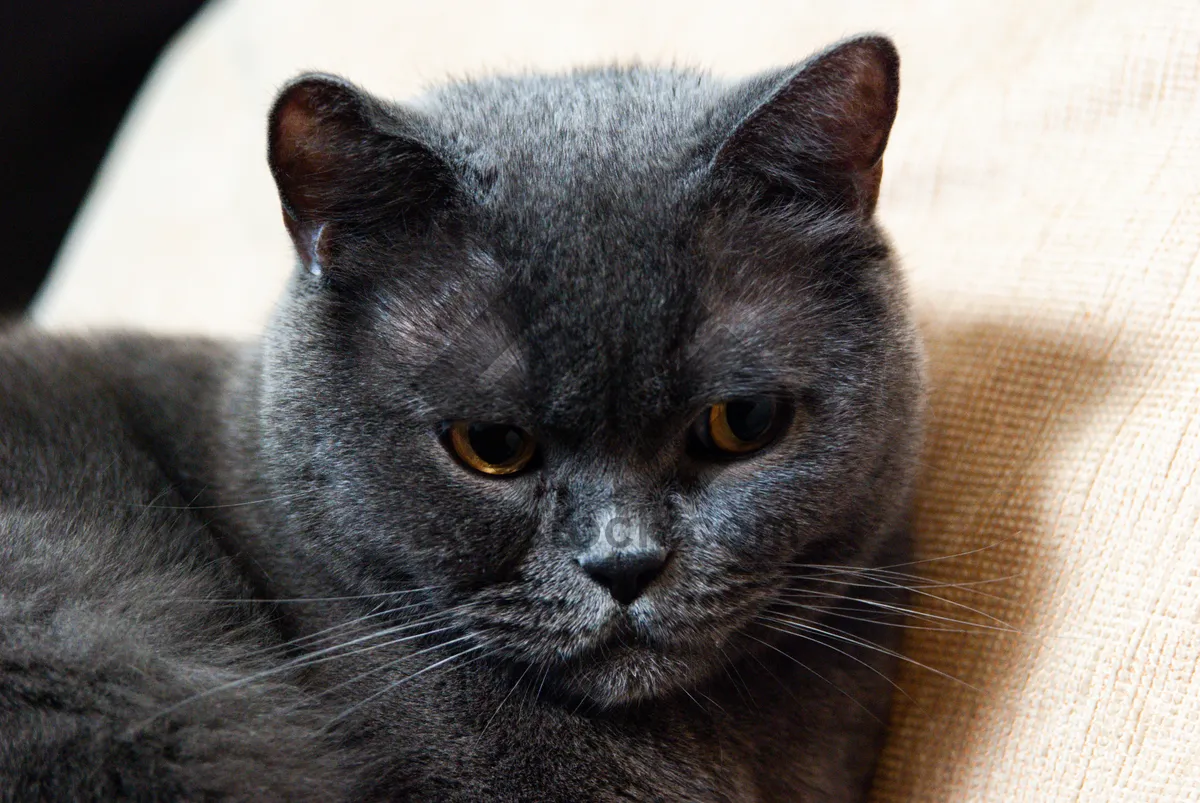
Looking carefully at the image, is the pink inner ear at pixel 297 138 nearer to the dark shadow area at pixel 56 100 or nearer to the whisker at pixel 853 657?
the whisker at pixel 853 657

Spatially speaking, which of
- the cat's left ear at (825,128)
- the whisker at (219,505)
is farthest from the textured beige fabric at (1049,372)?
the whisker at (219,505)

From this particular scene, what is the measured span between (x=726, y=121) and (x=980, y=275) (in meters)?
0.46

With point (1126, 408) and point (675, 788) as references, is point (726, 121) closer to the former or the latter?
point (1126, 408)

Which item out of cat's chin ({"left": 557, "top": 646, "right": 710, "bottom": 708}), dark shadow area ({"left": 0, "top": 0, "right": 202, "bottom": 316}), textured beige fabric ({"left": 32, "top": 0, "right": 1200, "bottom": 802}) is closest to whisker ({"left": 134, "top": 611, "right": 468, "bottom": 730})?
cat's chin ({"left": 557, "top": 646, "right": 710, "bottom": 708})

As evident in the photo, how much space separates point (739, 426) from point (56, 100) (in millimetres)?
Answer: 2142

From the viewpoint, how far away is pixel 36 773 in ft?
2.58

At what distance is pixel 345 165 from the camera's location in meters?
0.94

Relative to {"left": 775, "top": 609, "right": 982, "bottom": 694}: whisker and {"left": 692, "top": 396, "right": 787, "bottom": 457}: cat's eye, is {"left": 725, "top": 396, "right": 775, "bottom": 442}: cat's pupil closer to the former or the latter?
{"left": 692, "top": 396, "right": 787, "bottom": 457}: cat's eye

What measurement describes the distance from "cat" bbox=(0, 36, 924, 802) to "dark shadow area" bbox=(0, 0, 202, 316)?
1641 millimetres

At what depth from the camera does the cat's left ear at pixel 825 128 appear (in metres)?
0.93

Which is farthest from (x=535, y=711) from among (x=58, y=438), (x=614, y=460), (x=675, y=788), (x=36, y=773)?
(x=58, y=438)

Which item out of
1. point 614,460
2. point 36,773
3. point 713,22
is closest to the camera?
point 36,773

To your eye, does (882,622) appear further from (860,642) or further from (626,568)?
(626,568)

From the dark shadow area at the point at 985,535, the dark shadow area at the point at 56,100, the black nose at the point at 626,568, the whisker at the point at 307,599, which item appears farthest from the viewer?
the dark shadow area at the point at 56,100
